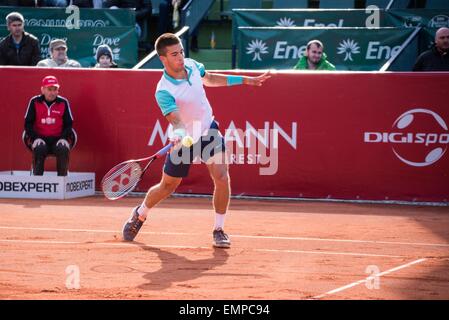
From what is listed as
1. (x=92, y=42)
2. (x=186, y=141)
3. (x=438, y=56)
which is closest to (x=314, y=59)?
(x=438, y=56)

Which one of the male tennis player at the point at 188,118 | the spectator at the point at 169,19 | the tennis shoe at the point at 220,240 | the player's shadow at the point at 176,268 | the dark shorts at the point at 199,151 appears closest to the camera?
the player's shadow at the point at 176,268

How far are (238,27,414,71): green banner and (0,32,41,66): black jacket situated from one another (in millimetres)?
3250

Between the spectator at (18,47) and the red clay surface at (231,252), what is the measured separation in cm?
325

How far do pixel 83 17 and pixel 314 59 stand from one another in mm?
5028

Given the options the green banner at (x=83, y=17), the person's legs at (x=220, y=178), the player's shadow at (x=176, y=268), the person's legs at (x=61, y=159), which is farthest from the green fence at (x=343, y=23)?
the player's shadow at (x=176, y=268)

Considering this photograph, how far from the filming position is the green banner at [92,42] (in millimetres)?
17062

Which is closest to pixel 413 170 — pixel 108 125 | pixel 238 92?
pixel 238 92

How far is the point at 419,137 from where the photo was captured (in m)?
13.2

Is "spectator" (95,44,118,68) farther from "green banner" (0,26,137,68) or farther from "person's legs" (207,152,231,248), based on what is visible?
"person's legs" (207,152,231,248)

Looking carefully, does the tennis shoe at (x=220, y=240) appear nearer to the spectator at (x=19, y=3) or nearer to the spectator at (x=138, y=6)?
the spectator at (x=138, y=6)

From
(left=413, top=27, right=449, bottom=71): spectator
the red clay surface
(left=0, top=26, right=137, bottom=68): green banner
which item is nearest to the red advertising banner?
the red clay surface

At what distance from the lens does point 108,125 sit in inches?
567

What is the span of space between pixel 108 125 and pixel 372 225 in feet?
15.1
